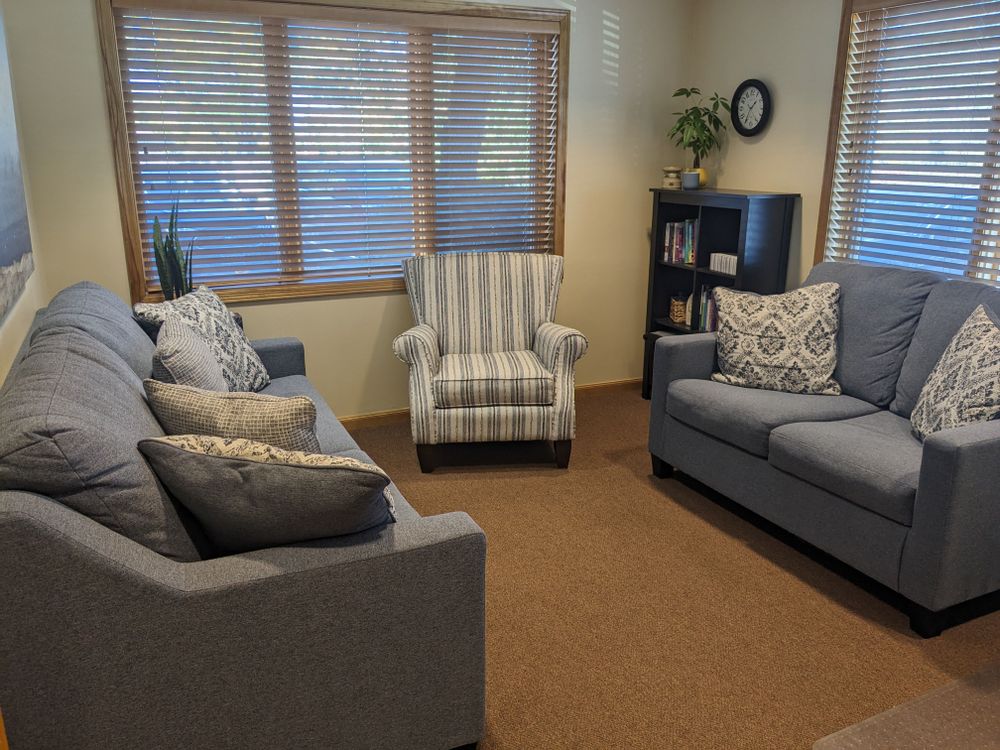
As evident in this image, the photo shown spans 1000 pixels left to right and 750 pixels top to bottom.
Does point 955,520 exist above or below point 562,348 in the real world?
below

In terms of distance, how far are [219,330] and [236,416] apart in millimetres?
1301

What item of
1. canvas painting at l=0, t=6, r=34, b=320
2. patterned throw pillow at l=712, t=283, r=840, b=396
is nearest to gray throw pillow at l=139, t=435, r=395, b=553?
canvas painting at l=0, t=6, r=34, b=320

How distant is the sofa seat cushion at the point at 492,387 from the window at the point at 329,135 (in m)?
0.91

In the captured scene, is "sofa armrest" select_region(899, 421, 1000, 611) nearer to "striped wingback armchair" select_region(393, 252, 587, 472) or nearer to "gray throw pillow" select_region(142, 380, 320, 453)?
"striped wingback armchair" select_region(393, 252, 587, 472)

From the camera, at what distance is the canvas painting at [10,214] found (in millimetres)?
2203

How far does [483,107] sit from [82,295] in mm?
2338

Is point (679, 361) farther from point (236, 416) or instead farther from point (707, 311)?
point (236, 416)

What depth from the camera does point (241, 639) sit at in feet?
4.91

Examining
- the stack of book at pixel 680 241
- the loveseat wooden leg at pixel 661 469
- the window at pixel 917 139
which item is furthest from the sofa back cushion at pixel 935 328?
the stack of book at pixel 680 241

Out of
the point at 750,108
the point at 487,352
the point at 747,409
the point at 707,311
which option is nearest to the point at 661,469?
the point at 747,409

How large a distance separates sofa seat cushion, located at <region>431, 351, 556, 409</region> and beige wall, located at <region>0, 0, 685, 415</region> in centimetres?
82

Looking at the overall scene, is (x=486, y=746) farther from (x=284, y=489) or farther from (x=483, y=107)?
(x=483, y=107)

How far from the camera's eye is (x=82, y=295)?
257 centimetres

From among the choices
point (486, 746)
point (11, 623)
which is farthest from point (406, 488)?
point (11, 623)
